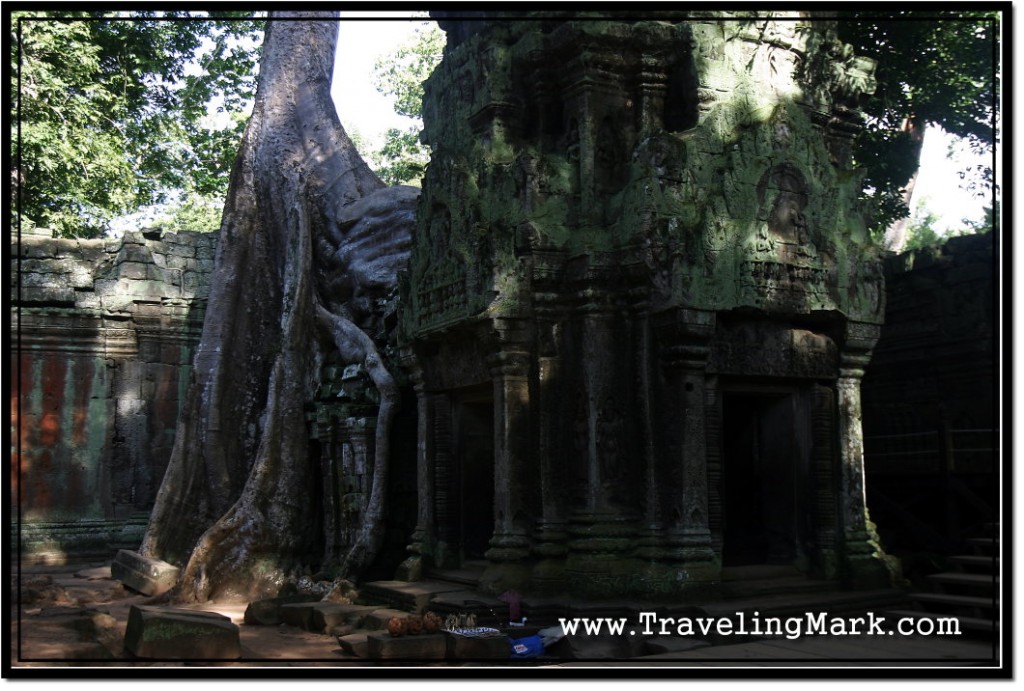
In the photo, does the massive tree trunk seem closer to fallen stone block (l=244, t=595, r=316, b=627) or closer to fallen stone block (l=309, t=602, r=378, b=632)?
fallen stone block (l=244, t=595, r=316, b=627)

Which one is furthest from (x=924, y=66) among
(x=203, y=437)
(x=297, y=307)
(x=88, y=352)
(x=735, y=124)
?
(x=88, y=352)

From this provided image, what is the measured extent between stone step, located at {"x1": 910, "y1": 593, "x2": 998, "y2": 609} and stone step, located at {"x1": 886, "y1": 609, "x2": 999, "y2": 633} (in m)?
0.07

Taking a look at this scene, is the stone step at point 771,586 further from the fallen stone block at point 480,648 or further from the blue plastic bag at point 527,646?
the fallen stone block at point 480,648

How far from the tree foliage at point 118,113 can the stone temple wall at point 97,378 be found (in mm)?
1835

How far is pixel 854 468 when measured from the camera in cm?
806

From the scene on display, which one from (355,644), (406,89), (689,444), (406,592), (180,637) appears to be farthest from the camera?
(406,89)

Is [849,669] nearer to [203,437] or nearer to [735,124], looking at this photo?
[735,124]

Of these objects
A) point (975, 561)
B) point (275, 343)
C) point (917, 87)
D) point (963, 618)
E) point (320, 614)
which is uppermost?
point (917, 87)

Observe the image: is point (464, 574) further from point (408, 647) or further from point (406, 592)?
point (408, 647)

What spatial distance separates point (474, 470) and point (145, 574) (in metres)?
3.07

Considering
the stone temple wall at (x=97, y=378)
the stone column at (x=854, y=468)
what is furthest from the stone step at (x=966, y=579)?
the stone temple wall at (x=97, y=378)

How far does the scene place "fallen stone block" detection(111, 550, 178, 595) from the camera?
943cm

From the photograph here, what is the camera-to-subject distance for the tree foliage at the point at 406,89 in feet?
75.8

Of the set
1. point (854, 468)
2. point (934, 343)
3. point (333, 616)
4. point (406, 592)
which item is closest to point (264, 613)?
point (333, 616)
